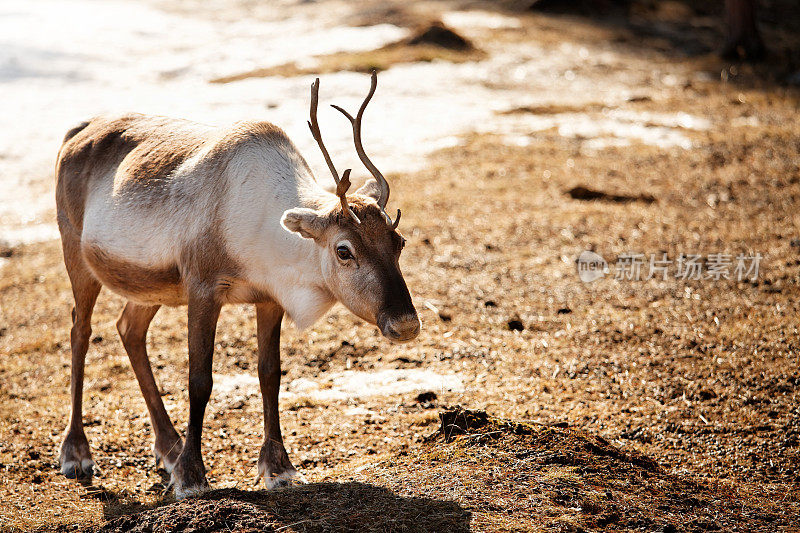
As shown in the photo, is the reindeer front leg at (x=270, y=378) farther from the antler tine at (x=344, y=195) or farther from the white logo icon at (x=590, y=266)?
the white logo icon at (x=590, y=266)

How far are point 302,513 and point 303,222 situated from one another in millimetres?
1446

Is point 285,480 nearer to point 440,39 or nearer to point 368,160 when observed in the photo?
point 368,160

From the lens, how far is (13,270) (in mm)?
8734

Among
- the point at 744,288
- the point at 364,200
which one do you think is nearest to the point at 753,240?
the point at 744,288

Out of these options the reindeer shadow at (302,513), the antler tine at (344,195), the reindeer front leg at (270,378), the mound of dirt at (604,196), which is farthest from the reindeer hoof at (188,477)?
the mound of dirt at (604,196)

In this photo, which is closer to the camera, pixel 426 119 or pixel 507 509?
pixel 507 509

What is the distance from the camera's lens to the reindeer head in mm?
4223

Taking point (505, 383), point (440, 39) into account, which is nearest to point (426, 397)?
point (505, 383)

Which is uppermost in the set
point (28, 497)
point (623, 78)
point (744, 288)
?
point (623, 78)

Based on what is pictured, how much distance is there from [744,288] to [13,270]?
7.09 meters

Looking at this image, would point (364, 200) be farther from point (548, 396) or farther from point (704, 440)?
point (704, 440)

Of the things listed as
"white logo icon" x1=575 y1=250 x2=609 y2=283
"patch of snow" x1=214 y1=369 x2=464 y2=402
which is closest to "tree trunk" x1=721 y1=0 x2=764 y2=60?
"white logo icon" x1=575 y1=250 x2=609 y2=283

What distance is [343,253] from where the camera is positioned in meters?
4.36

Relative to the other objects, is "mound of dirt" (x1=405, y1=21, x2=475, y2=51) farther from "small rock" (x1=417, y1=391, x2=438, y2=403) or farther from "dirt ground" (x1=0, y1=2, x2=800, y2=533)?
"small rock" (x1=417, y1=391, x2=438, y2=403)
